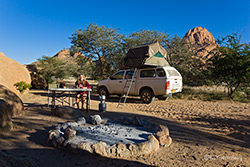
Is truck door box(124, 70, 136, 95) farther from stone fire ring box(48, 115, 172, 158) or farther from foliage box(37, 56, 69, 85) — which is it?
foliage box(37, 56, 69, 85)

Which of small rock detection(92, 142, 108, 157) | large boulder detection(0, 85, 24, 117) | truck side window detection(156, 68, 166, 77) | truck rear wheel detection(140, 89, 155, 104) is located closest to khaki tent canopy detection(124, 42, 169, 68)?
truck side window detection(156, 68, 166, 77)

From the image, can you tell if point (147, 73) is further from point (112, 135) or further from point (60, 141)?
point (60, 141)

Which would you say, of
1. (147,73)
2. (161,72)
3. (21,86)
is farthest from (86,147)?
(21,86)

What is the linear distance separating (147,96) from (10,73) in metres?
8.64

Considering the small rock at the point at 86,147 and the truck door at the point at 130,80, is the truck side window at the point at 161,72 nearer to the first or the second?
the truck door at the point at 130,80

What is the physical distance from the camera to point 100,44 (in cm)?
1427

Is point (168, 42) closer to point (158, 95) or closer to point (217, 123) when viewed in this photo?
point (158, 95)

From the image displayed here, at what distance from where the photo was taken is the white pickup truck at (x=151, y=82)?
809 cm

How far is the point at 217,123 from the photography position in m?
5.16

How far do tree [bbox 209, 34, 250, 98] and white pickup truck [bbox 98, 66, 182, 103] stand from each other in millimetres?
3474

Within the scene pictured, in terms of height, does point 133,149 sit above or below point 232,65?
below

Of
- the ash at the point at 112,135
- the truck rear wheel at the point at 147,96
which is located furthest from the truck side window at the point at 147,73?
the ash at the point at 112,135

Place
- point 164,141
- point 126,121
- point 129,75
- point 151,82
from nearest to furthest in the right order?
point 164,141 < point 126,121 < point 151,82 < point 129,75

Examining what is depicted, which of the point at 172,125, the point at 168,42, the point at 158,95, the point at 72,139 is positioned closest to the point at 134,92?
the point at 158,95
